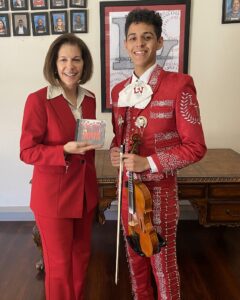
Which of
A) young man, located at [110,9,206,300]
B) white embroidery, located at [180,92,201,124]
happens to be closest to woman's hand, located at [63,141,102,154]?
young man, located at [110,9,206,300]

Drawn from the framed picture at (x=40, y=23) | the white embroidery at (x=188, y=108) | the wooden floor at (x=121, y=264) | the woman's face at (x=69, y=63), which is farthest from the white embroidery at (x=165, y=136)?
the framed picture at (x=40, y=23)

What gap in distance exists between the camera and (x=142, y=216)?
1.17 meters

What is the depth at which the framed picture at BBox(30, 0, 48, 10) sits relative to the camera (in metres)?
2.24

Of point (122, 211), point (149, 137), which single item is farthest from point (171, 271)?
point (149, 137)

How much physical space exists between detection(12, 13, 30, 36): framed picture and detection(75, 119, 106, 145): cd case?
1.51 metres

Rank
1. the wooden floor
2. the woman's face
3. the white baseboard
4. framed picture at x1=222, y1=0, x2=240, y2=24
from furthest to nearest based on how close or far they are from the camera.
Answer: the white baseboard
framed picture at x1=222, y1=0, x2=240, y2=24
the wooden floor
the woman's face

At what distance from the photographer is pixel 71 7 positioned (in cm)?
224

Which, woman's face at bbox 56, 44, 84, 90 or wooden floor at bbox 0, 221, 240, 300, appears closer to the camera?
woman's face at bbox 56, 44, 84, 90

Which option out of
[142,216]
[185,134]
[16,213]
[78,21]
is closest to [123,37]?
[78,21]

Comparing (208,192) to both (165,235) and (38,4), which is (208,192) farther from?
(38,4)

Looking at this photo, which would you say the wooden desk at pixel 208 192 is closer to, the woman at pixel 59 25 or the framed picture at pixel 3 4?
the woman at pixel 59 25

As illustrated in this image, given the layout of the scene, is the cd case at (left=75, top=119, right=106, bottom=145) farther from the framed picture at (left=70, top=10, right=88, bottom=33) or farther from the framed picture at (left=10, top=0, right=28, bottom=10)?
the framed picture at (left=10, top=0, right=28, bottom=10)

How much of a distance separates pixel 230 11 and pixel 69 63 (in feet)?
5.30

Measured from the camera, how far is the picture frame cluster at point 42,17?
225cm
